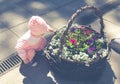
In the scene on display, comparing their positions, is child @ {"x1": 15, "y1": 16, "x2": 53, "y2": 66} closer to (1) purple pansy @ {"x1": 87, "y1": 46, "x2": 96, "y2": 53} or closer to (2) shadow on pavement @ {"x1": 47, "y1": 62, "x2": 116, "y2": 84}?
(2) shadow on pavement @ {"x1": 47, "y1": 62, "x2": 116, "y2": 84}

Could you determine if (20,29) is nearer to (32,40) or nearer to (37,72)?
(32,40)

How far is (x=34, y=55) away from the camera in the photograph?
14.0 ft

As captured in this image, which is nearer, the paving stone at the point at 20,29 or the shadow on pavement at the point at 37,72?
the shadow on pavement at the point at 37,72

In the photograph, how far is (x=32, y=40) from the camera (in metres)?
4.11

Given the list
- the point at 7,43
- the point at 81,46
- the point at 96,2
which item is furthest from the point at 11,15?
the point at 81,46

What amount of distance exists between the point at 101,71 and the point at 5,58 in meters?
1.56

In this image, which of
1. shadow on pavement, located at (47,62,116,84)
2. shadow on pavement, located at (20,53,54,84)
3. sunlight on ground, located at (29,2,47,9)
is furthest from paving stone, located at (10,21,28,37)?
shadow on pavement, located at (47,62,116,84)

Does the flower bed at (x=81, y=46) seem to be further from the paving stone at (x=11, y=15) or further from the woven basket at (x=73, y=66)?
the paving stone at (x=11, y=15)

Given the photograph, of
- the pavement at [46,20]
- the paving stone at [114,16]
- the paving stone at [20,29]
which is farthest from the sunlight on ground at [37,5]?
the paving stone at [114,16]

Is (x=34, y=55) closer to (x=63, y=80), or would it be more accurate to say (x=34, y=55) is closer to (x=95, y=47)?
(x=63, y=80)

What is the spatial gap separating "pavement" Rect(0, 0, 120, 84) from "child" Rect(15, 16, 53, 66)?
0.18 m

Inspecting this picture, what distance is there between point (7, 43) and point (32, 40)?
793 mm

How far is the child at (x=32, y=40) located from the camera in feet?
13.1

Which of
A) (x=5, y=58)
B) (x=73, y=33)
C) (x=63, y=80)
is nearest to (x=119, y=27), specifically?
(x=73, y=33)
